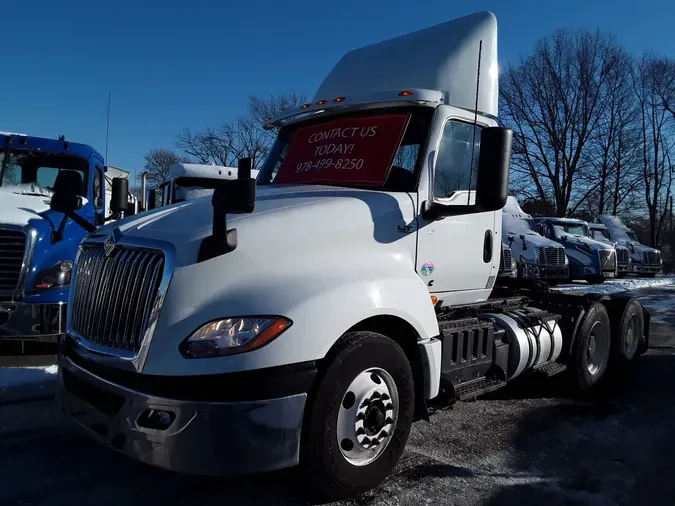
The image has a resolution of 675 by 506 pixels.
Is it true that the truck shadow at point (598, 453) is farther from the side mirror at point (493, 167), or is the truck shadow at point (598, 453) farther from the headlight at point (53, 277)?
the headlight at point (53, 277)

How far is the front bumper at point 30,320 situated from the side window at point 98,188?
2.25m

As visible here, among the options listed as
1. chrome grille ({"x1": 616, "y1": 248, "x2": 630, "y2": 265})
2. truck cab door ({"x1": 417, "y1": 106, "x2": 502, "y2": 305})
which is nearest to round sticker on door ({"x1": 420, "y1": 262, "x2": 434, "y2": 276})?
truck cab door ({"x1": 417, "y1": 106, "x2": 502, "y2": 305})

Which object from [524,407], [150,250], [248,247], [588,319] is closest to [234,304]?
[248,247]

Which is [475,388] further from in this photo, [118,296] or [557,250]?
[557,250]

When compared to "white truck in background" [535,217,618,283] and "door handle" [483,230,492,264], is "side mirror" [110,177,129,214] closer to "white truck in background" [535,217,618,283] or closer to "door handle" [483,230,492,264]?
"door handle" [483,230,492,264]

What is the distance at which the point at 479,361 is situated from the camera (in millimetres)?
4648

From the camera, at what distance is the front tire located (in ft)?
10.0

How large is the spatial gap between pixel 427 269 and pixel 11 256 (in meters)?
4.97

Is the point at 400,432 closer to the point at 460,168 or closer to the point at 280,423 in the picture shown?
the point at 280,423

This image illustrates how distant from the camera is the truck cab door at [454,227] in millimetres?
4145

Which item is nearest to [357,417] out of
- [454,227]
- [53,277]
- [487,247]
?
[454,227]

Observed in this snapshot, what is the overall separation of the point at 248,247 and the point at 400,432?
156 centimetres

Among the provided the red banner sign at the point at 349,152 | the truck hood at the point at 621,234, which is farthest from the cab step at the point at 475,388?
the truck hood at the point at 621,234

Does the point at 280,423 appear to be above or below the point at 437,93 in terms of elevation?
below
